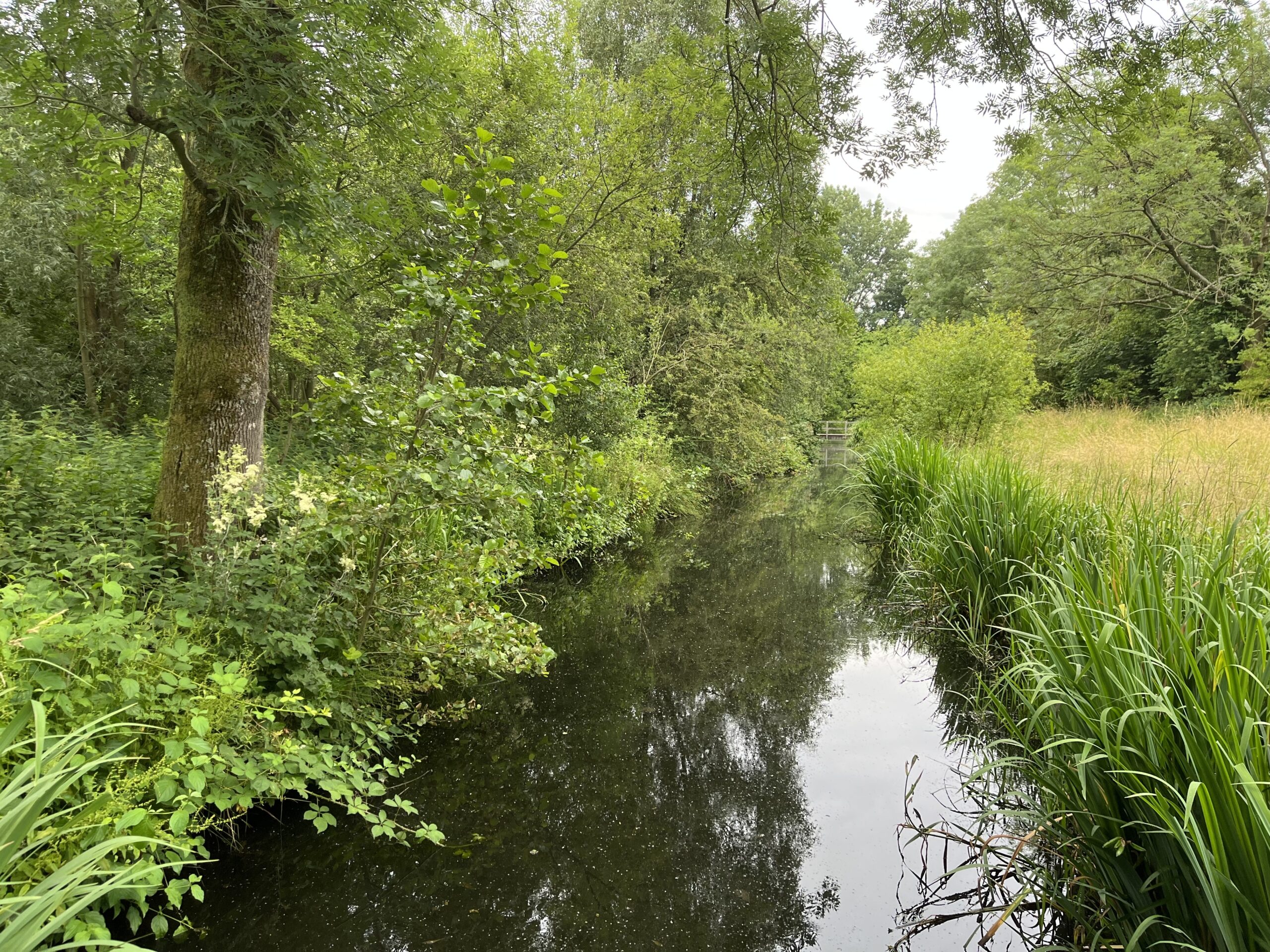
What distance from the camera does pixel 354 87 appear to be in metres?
2.86

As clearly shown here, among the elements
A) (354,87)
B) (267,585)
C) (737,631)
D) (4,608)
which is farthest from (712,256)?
(4,608)

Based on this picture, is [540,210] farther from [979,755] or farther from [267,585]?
[979,755]

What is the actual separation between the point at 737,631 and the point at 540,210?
13.9 ft

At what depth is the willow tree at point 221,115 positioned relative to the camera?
241 cm

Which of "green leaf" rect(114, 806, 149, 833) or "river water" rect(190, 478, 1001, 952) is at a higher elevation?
"green leaf" rect(114, 806, 149, 833)

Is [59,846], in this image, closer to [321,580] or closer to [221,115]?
[321,580]

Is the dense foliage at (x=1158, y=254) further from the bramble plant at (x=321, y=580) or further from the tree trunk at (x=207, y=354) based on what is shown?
the tree trunk at (x=207, y=354)

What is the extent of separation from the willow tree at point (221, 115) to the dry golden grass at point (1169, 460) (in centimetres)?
428

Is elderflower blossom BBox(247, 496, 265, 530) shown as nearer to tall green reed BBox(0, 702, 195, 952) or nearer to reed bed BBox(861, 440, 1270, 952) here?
tall green reed BBox(0, 702, 195, 952)

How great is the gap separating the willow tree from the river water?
1.75 metres

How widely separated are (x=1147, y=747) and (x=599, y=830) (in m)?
2.22

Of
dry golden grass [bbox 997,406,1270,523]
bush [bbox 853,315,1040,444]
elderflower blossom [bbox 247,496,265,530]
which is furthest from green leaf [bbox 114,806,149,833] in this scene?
bush [bbox 853,315,1040,444]

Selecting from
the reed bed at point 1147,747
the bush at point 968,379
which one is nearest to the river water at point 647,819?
the reed bed at point 1147,747

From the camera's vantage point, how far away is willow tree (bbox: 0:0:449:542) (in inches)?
94.7
